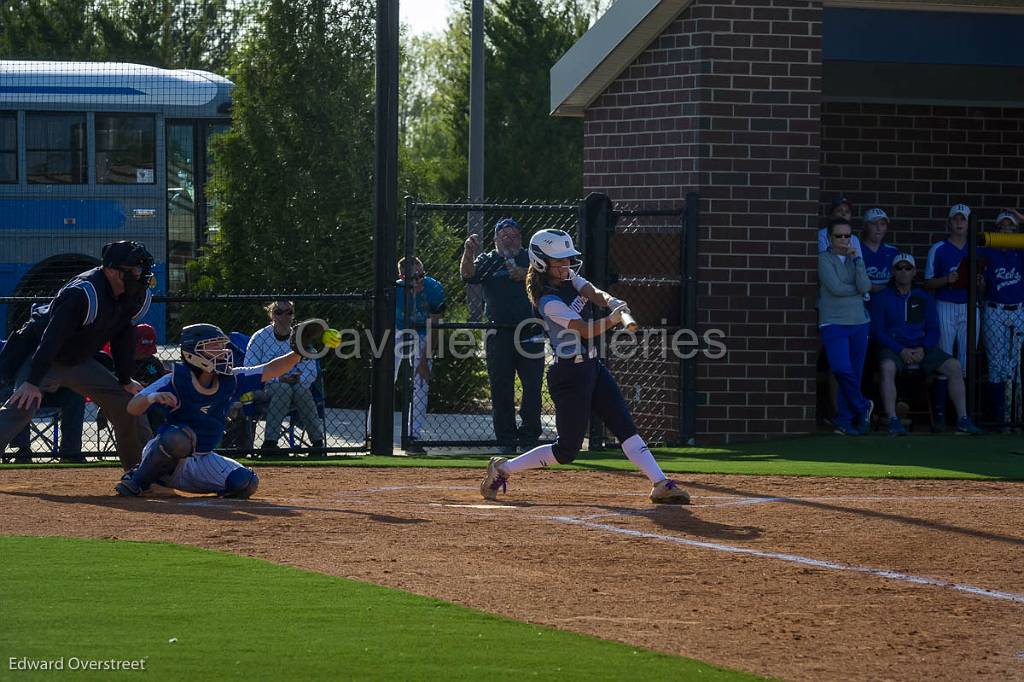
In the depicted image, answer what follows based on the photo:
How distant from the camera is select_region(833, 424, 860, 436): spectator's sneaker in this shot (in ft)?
44.2

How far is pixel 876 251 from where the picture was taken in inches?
556

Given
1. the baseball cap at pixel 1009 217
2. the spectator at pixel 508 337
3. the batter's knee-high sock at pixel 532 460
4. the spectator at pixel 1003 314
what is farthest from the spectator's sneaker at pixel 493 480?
the baseball cap at pixel 1009 217

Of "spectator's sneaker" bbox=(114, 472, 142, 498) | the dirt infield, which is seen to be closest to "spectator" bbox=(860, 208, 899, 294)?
the dirt infield

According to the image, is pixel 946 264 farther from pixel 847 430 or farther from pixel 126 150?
pixel 126 150

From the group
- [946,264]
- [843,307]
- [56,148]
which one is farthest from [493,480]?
[56,148]

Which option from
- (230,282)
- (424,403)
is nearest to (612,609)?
(424,403)

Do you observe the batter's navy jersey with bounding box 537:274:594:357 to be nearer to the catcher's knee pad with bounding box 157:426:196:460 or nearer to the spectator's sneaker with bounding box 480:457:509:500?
the spectator's sneaker with bounding box 480:457:509:500

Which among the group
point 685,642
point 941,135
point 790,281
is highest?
point 941,135

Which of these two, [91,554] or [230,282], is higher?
[230,282]

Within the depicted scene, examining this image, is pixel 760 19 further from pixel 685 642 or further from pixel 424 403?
pixel 685 642

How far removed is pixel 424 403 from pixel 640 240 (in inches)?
97.4

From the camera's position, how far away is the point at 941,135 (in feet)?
52.9

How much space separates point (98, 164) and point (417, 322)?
8.47 metres

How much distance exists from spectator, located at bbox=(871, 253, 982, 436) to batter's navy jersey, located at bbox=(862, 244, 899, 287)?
0.40 ft
